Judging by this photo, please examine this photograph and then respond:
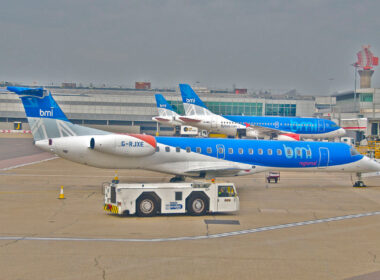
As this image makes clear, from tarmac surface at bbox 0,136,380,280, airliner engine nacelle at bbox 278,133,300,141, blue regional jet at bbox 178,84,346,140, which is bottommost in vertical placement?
tarmac surface at bbox 0,136,380,280

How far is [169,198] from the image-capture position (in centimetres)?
2175

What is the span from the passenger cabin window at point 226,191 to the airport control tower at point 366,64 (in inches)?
5065

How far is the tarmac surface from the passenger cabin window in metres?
0.98

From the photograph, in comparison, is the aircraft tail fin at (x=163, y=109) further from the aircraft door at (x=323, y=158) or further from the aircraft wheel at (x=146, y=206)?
the aircraft wheel at (x=146, y=206)

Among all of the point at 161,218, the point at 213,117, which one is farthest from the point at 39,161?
the point at 161,218

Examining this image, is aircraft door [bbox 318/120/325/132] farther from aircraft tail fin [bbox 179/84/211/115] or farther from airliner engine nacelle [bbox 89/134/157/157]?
airliner engine nacelle [bbox 89/134/157/157]

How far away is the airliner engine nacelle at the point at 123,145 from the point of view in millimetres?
27516

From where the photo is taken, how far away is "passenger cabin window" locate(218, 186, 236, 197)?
72.9ft

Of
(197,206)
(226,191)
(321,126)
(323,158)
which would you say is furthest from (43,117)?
(321,126)

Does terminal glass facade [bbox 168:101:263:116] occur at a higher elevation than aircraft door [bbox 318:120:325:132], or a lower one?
higher

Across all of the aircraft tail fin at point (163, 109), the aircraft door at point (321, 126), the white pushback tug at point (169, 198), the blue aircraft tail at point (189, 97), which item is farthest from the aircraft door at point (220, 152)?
the aircraft tail fin at point (163, 109)

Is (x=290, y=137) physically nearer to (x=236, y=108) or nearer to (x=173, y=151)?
(x=173, y=151)

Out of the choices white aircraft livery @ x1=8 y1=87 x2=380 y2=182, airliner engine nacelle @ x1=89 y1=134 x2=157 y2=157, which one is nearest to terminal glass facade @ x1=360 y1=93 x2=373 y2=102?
white aircraft livery @ x1=8 y1=87 x2=380 y2=182

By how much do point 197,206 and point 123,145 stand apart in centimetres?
747
